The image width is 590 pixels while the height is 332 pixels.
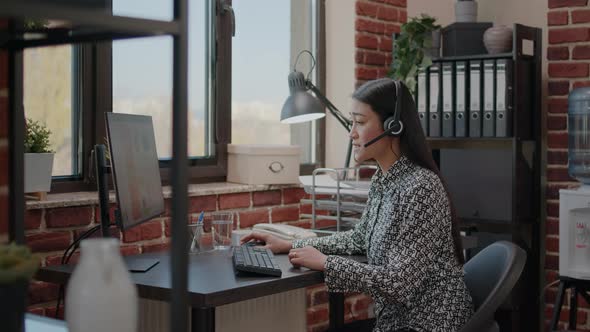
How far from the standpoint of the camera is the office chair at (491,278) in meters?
2.03

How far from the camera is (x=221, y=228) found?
2.61m

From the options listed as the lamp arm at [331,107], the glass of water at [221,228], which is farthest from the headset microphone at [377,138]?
the lamp arm at [331,107]

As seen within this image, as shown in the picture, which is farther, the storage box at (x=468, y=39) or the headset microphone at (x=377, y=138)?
the storage box at (x=468, y=39)

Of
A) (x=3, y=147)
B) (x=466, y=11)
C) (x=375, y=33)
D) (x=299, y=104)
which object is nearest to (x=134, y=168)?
(x=3, y=147)

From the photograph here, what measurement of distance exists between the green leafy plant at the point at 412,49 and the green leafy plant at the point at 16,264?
275 centimetres

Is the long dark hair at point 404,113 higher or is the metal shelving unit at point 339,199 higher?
the long dark hair at point 404,113

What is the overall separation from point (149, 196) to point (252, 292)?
53 centimetres

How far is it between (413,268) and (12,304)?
1.30 meters

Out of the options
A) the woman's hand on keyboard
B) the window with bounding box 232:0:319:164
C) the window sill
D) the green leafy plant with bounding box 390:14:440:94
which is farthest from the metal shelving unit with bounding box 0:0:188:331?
the green leafy plant with bounding box 390:14:440:94

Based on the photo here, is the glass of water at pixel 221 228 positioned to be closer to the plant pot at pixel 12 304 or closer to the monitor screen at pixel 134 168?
the monitor screen at pixel 134 168

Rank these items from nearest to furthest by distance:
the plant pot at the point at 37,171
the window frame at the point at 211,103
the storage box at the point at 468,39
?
the plant pot at the point at 37,171, the window frame at the point at 211,103, the storage box at the point at 468,39

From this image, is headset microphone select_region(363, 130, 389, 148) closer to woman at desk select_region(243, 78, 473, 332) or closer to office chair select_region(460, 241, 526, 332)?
woman at desk select_region(243, 78, 473, 332)

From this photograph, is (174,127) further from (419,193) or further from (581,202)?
(581,202)

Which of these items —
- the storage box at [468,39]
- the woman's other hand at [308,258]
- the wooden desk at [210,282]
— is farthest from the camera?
the storage box at [468,39]
